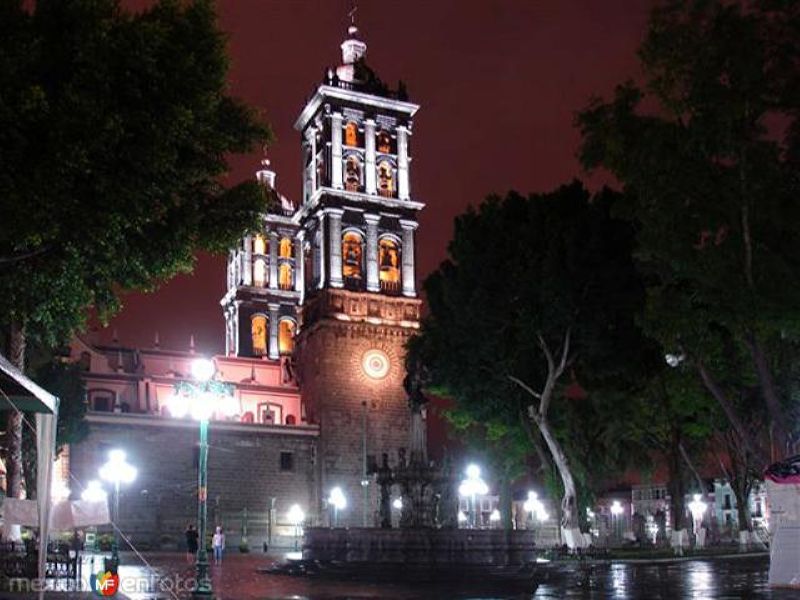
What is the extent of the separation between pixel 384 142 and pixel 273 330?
17919 mm

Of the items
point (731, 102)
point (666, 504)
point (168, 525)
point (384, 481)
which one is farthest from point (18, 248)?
point (666, 504)

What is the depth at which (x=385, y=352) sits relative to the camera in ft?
198

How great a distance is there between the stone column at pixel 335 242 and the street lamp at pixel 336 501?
12396mm

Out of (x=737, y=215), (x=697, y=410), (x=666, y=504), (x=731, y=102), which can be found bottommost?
(x=666, y=504)

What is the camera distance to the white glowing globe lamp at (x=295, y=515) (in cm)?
5800

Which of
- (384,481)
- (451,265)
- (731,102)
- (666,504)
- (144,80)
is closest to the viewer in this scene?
(144,80)

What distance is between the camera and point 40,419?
46.0 ft

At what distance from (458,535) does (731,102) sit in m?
13.0

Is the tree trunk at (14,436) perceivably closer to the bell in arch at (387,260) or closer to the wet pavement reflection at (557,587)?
the wet pavement reflection at (557,587)

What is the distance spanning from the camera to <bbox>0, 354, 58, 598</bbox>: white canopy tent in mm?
13430

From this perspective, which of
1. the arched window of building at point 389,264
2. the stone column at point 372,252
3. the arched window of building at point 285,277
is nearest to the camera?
the stone column at point 372,252

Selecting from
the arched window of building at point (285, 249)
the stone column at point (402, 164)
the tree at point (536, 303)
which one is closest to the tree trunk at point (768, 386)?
the tree at point (536, 303)

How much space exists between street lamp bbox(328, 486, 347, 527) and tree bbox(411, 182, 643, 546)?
22842 millimetres

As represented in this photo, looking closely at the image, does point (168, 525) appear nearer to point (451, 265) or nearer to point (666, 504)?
point (451, 265)
